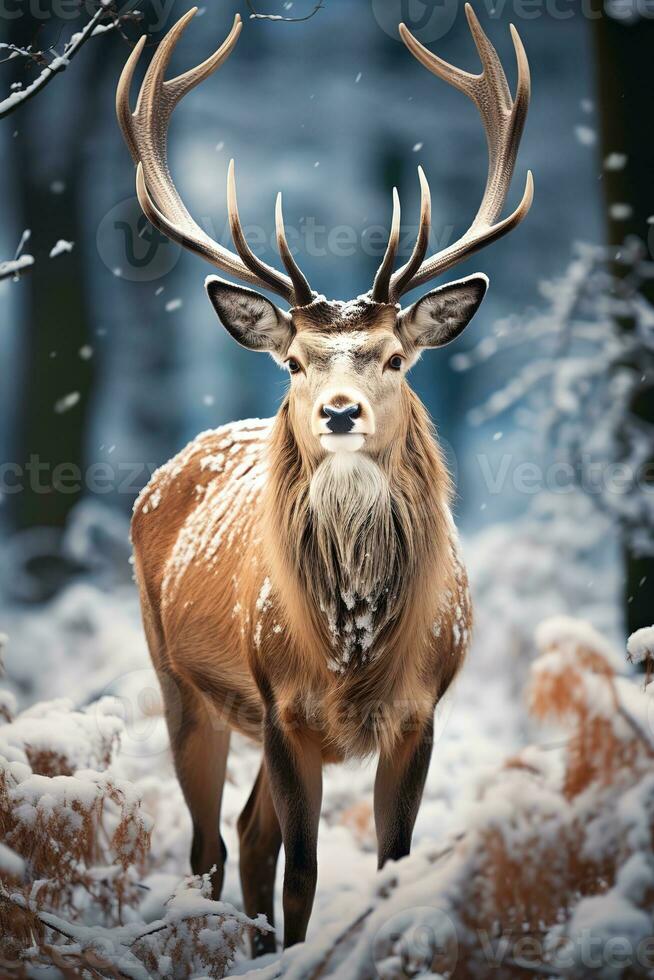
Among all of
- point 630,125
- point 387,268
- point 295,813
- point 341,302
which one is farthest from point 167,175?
point 630,125

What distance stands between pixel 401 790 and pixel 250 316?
1.79 meters

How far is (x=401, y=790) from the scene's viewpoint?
371cm

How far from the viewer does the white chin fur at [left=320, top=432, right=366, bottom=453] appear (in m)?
3.41

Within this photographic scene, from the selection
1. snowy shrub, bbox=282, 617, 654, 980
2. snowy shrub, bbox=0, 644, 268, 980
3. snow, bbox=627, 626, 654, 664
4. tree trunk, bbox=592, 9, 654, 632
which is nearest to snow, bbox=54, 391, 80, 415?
tree trunk, bbox=592, 9, 654, 632

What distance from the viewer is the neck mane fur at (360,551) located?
11.8 ft

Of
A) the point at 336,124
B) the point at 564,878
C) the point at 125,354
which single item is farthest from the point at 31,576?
the point at 564,878

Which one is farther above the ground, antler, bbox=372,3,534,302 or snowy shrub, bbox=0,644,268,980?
antler, bbox=372,3,534,302

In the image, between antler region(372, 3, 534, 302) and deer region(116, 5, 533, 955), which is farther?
antler region(372, 3, 534, 302)

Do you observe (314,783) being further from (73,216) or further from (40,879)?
(73,216)

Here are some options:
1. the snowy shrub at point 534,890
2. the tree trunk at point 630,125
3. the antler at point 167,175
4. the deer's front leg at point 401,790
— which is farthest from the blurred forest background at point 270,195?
the snowy shrub at point 534,890

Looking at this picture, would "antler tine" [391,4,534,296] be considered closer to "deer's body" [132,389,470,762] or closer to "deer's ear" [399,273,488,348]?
"deer's ear" [399,273,488,348]

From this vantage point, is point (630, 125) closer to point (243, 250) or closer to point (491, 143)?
point (491, 143)

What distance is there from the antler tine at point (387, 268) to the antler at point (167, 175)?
0.81 ft

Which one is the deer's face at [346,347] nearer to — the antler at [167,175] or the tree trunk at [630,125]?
the antler at [167,175]
